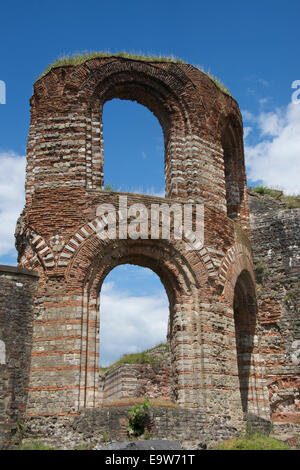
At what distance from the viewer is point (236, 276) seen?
47.4ft

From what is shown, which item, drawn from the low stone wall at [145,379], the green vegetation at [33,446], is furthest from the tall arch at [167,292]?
the low stone wall at [145,379]

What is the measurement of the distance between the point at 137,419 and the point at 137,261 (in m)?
3.82

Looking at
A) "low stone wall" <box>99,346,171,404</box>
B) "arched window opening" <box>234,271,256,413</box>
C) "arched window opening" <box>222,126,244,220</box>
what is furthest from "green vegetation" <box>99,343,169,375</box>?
"arched window opening" <box>222,126,244,220</box>

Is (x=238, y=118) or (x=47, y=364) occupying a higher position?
(x=238, y=118)

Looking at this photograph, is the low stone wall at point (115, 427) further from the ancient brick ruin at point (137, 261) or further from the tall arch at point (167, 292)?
the tall arch at point (167, 292)

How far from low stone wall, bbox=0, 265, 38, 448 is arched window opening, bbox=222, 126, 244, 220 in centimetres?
713

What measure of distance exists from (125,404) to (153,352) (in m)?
6.05

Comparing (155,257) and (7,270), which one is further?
(155,257)

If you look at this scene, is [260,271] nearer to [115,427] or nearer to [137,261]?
[137,261]

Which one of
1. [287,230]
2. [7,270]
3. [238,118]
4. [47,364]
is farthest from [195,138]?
[47,364]

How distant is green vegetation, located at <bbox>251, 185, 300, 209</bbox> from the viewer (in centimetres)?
1784

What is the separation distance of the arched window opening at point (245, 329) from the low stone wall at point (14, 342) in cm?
615

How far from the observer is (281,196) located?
18500mm

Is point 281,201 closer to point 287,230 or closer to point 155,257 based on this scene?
point 287,230
